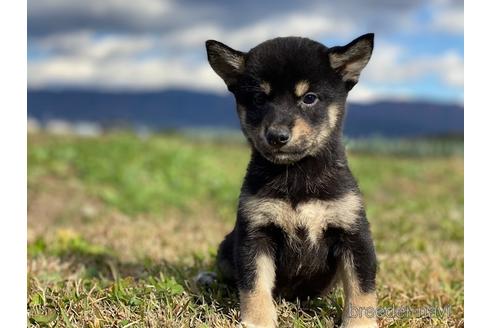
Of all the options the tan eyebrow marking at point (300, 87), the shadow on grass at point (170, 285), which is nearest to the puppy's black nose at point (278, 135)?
the tan eyebrow marking at point (300, 87)

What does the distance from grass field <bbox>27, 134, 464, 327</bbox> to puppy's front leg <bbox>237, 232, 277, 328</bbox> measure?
23 centimetres

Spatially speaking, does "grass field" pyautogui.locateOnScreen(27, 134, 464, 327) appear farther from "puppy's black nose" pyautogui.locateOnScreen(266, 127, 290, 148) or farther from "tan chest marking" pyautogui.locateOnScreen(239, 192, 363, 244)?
"puppy's black nose" pyautogui.locateOnScreen(266, 127, 290, 148)

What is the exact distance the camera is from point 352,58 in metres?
4.18

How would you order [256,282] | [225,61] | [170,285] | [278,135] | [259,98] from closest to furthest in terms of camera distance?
[278,135] → [256,282] → [259,98] → [225,61] → [170,285]

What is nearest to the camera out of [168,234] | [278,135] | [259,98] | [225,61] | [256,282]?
[278,135]

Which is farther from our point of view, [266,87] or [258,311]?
[266,87]

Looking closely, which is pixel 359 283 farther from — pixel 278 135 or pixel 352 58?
pixel 352 58

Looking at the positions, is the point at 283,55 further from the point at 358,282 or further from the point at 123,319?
the point at 123,319

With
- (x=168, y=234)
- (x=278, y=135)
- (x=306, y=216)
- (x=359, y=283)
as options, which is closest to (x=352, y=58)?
(x=278, y=135)

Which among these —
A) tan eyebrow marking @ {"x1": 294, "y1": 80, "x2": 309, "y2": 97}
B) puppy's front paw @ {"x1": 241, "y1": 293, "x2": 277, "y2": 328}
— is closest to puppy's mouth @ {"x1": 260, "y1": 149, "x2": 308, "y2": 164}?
tan eyebrow marking @ {"x1": 294, "y1": 80, "x2": 309, "y2": 97}

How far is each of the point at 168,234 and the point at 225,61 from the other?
4.64 metres

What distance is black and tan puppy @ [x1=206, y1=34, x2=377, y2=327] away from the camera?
156 inches

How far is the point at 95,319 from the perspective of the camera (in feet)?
13.9
